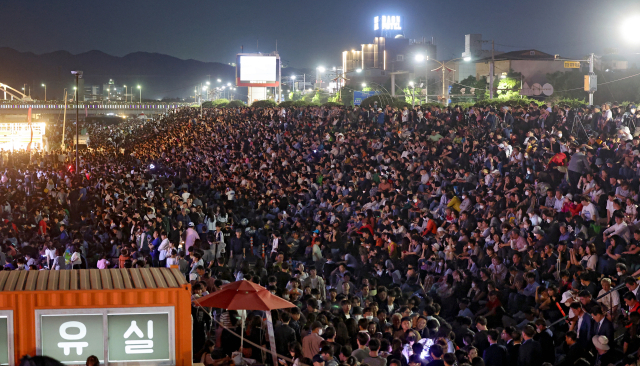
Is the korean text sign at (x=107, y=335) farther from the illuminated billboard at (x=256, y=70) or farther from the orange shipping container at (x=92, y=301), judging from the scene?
the illuminated billboard at (x=256, y=70)

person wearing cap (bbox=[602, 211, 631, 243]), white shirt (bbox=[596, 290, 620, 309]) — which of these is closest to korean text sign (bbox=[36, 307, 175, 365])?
white shirt (bbox=[596, 290, 620, 309])

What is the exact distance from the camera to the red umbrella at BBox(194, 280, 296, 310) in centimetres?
850

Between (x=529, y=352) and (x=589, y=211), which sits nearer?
(x=529, y=352)

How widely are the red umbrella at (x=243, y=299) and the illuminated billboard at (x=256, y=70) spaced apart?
66.4 metres

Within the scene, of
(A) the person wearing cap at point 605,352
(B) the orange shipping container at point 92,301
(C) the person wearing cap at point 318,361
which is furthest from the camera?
(A) the person wearing cap at point 605,352

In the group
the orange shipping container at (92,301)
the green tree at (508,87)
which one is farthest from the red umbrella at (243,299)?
the green tree at (508,87)

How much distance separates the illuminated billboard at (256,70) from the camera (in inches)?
2916

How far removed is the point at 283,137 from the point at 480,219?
15.4m

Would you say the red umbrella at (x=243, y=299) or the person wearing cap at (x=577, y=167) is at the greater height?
the person wearing cap at (x=577, y=167)

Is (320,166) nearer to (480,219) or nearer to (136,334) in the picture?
(480,219)

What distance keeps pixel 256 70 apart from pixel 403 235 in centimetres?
6224

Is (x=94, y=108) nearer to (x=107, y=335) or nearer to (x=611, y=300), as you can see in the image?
(x=611, y=300)

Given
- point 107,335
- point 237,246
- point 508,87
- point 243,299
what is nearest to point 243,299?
point 243,299

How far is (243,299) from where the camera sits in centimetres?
859
